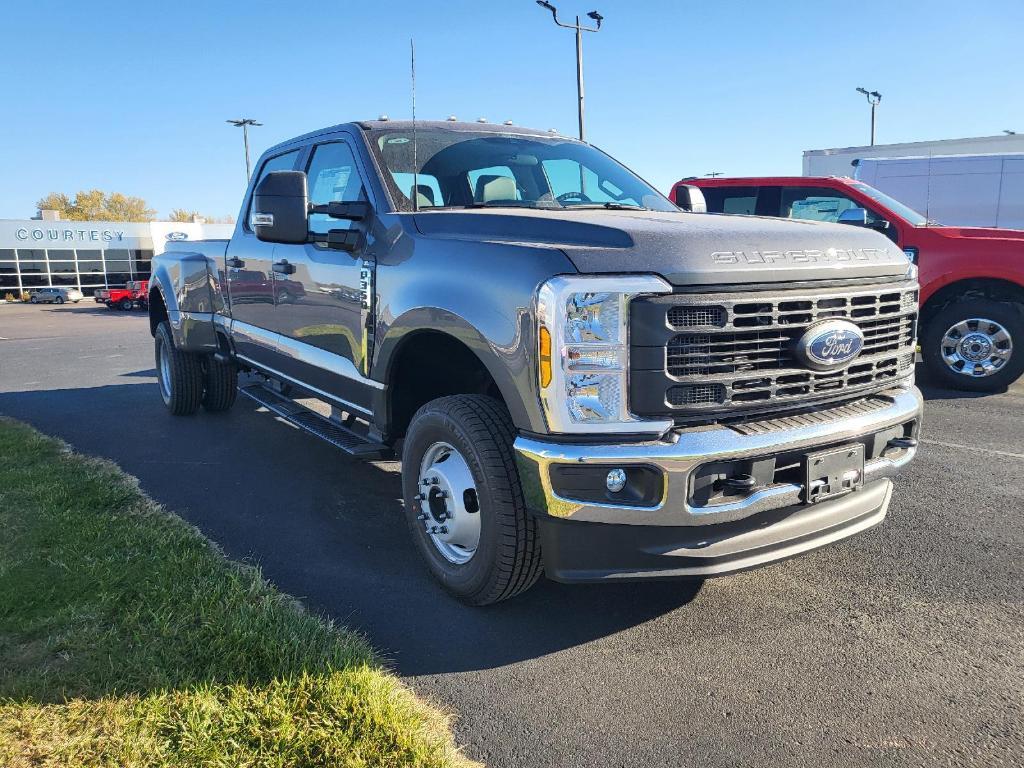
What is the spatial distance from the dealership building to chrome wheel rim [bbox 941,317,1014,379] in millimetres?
45944

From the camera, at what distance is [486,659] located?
9.45ft

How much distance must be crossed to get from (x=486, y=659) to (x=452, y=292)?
138 cm

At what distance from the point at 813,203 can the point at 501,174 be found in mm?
5679

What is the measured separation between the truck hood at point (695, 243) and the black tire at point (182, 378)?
4109 millimetres

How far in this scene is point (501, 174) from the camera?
4.26 metres

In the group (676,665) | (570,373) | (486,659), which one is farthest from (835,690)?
(570,373)

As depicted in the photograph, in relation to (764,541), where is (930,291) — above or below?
above

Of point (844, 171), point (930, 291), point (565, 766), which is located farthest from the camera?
point (844, 171)

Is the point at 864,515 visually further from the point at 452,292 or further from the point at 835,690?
the point at 452,292

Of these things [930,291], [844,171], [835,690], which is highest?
[844,171]

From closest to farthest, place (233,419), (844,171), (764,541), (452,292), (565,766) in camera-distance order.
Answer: (565,766) < (764,541) < (452,292) < (233,419) < (844,171)

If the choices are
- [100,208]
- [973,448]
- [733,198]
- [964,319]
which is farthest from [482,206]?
[100,208]

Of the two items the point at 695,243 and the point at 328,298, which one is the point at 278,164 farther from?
the point at 695,243

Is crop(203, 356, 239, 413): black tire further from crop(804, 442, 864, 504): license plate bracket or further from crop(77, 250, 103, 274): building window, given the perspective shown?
crop(77, 250, 103, 274): building window
